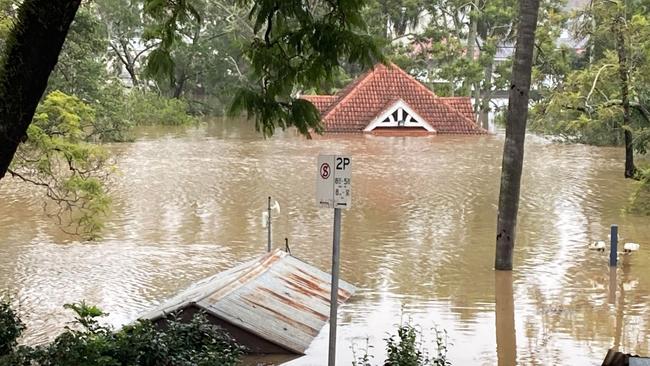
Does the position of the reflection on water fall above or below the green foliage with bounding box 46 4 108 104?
below

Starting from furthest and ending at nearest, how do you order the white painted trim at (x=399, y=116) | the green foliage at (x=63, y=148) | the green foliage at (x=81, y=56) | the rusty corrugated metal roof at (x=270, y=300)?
the white painted trim at (x=399, y=116)
the green foliage at (x=81, y=56)
the green foliage at (x=63, y=148)
the rusty corrugated metal roof at (x=270, y=300)

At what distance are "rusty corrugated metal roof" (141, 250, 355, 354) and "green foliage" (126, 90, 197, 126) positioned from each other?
31.2 m

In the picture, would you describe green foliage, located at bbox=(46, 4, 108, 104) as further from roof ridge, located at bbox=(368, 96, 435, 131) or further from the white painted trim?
roof ridge, located at bbox=(368, 96, 435, 131)

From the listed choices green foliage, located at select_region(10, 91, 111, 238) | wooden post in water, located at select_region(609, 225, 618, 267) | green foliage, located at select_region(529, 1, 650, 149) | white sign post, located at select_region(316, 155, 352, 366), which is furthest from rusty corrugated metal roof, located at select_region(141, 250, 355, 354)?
green foliage, located at select_region(529, 1, 650, 149)

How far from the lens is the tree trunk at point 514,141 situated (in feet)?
47.4

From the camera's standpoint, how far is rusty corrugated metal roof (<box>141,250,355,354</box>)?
377 inches

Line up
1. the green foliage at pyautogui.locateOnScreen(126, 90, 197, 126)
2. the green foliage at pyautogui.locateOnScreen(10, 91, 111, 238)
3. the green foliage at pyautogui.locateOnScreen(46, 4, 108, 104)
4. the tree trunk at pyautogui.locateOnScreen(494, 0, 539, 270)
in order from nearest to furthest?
the green foliage at pyautogui.locateOnScreen(10, 91, 111, 238), the tree trunk at pyautogui.locateOnScreen(494, 0, 539, 270), the green foliage at pyautogui.locateOnScreen(46, 4, 108, 104), the green foliage at pyautogui.locateOnScreen(126, 90, 197, 126)

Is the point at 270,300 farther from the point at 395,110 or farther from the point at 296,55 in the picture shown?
the point at 395,110

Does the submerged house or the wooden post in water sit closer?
the wooden post in water

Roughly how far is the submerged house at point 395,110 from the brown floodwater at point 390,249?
8.84 metres

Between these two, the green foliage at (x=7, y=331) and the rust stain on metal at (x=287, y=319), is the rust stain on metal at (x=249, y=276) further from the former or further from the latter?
the green foliage at (x=7, y=331)

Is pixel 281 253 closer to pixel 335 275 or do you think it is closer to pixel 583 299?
pixel 583 299

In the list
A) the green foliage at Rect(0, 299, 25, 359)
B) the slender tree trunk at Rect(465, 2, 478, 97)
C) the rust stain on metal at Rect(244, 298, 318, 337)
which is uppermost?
the slender tree trunk at Rect(465, 2, 478, 97)

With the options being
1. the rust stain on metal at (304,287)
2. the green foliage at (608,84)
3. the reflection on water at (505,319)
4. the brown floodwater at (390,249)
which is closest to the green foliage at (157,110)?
the brown floodwater at (390,249)
